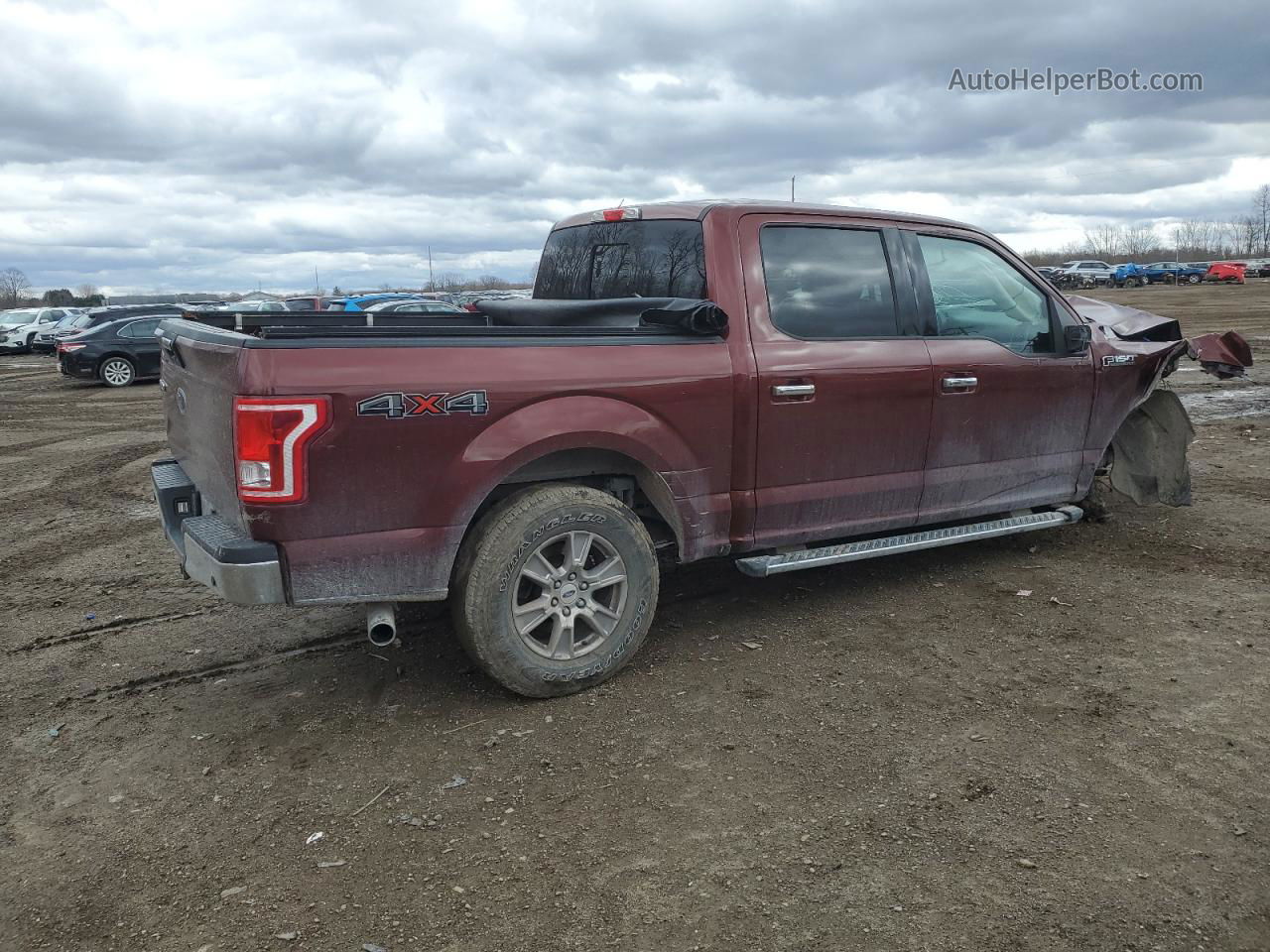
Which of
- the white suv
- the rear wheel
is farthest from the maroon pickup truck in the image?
the white suv

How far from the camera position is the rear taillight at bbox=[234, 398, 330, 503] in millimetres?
3295

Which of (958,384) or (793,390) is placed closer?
(793,390)

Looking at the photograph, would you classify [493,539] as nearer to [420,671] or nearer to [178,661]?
[420,671]

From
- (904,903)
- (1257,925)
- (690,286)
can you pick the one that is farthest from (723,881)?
(690,286)

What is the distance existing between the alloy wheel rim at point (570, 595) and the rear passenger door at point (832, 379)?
0.78m

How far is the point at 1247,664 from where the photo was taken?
4.14 m

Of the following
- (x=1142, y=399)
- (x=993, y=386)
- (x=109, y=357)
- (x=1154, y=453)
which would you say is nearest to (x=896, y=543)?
(x=993, y=386)

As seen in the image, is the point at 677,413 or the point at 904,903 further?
the point at 677,413

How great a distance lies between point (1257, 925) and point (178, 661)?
14.0 feet

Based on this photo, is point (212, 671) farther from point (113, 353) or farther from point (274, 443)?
point (113, 353)

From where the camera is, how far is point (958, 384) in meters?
4.87

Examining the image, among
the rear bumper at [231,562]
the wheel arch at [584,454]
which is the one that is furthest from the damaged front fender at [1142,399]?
the rear bumper at [231,562]

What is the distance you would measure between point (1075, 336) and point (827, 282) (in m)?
1.66

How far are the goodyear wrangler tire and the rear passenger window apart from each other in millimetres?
1248
